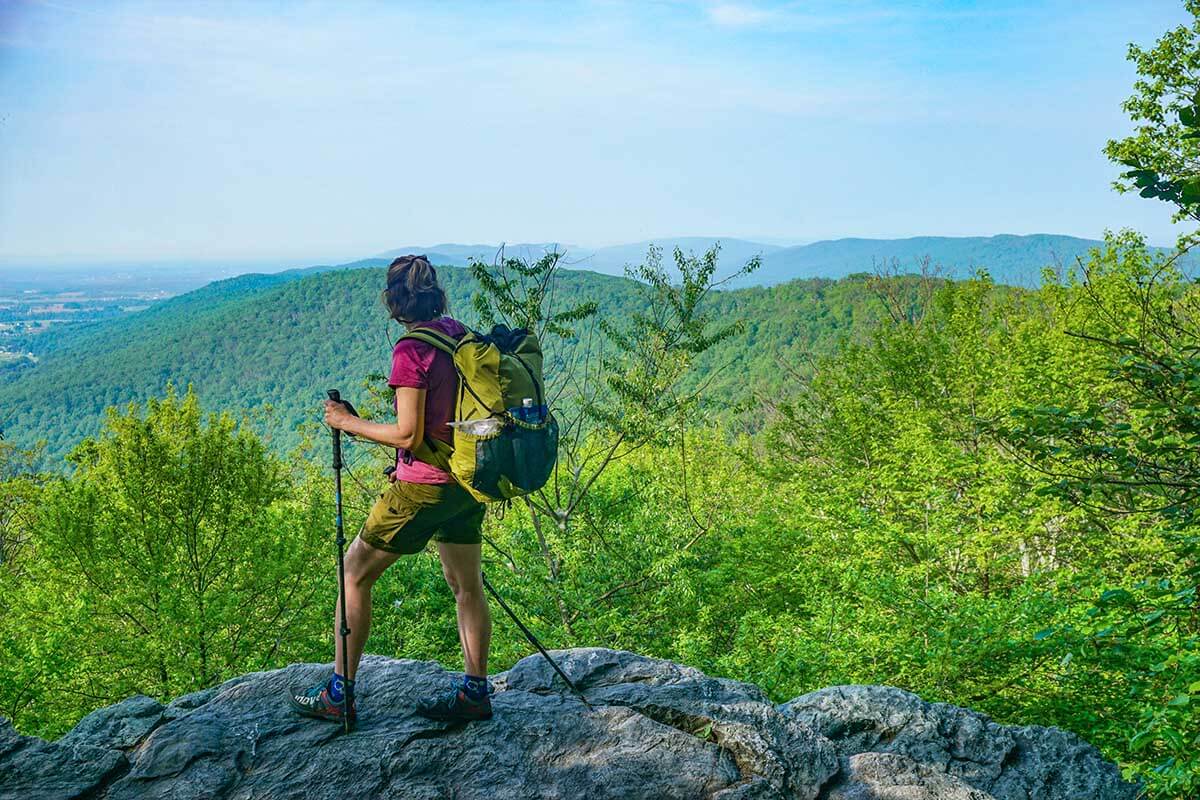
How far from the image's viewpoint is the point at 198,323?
15062 cm

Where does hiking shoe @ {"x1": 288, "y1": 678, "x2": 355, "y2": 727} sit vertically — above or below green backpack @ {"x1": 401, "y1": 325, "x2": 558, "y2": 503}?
below

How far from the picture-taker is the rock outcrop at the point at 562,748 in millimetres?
4395

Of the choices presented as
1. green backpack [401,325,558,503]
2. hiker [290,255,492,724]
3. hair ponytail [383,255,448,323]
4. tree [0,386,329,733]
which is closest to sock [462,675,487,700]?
hiker [290,255,492,724]

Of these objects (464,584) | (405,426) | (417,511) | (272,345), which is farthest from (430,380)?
(272,345)

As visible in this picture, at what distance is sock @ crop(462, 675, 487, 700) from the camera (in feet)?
15.9

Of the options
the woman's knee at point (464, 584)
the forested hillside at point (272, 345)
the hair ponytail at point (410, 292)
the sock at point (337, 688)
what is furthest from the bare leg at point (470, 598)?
the forested hillside at point (272, 345)

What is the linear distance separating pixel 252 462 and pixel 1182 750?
59.0 ft

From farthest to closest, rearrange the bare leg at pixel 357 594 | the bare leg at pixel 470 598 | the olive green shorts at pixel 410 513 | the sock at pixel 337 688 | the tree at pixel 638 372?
the tree at pixel 638 372
the sock at pixel 337 688
the bare leg at pixel 470 598
the bare leg at pixel 357 594
the olive green shorts at pixel 410 513

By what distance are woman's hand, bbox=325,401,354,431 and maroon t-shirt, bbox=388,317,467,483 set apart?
35 centimetres

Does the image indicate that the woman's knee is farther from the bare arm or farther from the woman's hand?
the woman's hand

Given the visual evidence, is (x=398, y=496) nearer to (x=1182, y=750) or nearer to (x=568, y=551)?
(x=1182, y=750)

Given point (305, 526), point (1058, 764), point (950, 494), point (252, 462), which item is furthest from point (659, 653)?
point (1058, 764)

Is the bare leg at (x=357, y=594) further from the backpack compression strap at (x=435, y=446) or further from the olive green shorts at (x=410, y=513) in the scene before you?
the backpack compression strap at (x=435, y=446)

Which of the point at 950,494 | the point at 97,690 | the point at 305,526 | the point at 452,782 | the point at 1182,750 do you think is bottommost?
the point at 97,690
